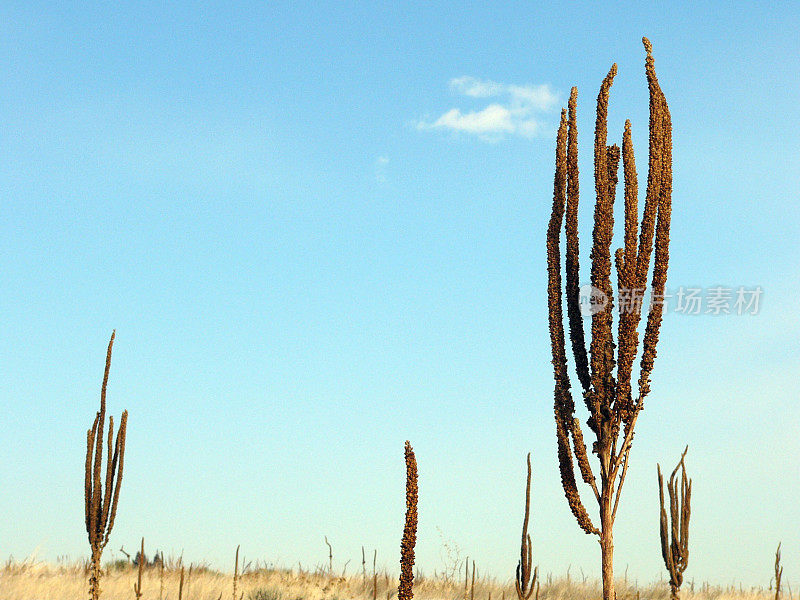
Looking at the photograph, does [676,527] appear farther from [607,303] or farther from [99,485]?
[99,485]

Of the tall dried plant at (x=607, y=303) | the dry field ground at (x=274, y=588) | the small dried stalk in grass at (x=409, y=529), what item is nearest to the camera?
the small dried stalk in grass at (x=409, y=529)

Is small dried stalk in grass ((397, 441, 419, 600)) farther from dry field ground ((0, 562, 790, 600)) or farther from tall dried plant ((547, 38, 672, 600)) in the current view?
dry field ground ((0, 562, 790, 600))

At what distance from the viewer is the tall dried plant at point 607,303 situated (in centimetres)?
1010

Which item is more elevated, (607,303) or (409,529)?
(607,303)

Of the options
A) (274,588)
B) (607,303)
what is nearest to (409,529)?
(607,303)

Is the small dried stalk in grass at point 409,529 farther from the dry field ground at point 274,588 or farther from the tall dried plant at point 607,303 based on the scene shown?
the dry field ground at point 274,588

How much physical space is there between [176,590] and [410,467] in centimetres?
1211

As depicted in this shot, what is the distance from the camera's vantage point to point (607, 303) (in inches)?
403

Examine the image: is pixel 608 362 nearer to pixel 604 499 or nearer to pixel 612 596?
pixel 604 499

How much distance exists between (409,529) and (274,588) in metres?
12.0

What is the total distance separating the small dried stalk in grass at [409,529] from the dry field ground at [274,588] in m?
8.27

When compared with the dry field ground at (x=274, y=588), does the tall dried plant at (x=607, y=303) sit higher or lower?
higher

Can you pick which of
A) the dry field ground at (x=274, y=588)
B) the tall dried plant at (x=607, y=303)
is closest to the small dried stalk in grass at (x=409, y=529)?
the tall dried plant at (x=607, y=303)

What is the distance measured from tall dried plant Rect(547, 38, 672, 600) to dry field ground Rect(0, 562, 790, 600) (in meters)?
3.82
